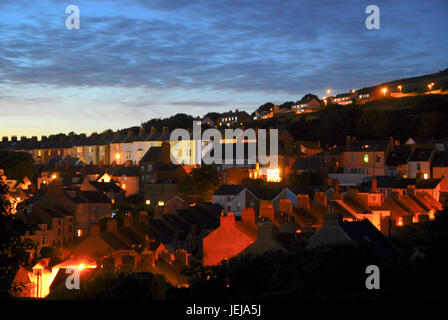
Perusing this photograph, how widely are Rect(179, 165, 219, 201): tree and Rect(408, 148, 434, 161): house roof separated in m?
22.0

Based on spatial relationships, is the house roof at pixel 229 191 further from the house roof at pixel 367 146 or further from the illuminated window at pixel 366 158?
the house roof at pixel 367 146

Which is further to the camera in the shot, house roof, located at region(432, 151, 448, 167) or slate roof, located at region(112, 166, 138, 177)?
slate roof, located at region(112, 166, 138, 177)

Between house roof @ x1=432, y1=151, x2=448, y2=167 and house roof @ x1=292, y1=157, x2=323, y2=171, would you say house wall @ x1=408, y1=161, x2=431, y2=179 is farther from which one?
house roof @ x1=292, y1=157, x2=323, y2=171

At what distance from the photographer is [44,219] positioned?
5291 centimetres

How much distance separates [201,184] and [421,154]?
24.6 meters

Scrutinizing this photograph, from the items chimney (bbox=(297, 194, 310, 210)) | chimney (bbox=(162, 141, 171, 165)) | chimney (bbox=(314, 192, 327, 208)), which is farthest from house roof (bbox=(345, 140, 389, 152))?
chimney (bbox=(297, 194, 310, 210))

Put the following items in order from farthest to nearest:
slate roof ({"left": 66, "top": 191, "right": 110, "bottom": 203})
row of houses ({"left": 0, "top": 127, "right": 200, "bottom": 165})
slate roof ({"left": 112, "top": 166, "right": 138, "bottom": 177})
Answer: row of houses ({"left": 0, "top": 127, "right": 200, "bottom": 165}), slate roof ({"left": 112, "top": 166, "right": 138, "bottom": 177}), slate roof ({"left": 66, "top": 191, "right": 110, "bottom": 203})

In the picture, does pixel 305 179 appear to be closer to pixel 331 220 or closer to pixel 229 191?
pixel 229 191

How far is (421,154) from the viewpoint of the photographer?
2830 inches

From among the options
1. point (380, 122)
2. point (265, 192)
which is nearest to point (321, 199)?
point (265, 192)

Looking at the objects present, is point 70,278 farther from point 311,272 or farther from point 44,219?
point 44,219

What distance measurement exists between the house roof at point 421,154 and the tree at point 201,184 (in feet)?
72.2

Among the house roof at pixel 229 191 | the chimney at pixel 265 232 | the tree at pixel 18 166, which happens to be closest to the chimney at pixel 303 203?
the chimney at pixel 265 232

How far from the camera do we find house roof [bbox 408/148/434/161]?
71.1 m
